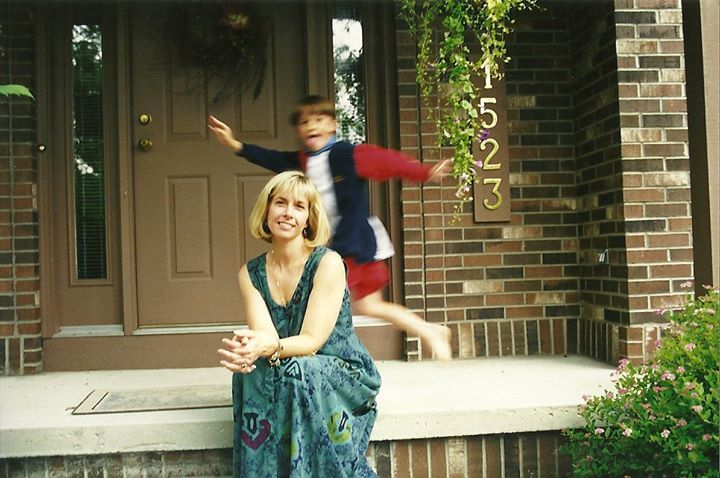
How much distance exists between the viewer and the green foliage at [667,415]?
6.77 ft

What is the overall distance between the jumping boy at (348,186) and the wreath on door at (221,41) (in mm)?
1048

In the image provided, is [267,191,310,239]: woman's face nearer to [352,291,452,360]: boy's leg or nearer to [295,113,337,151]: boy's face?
[295,113,337,151]: boy's face

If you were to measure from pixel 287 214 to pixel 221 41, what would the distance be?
6.01 feet

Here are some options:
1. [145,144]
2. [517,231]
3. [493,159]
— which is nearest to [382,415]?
[517,231]

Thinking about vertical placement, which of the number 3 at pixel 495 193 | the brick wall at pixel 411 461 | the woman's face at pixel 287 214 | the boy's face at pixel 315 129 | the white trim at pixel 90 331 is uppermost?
the boy's face at pixel 315 129

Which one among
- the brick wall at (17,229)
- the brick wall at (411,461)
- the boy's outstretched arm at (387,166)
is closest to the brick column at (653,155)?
the brick wall at (411,461)

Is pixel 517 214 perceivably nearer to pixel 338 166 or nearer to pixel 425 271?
pixel 425 271

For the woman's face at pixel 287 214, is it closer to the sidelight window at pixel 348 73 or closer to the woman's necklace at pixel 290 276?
the woman's necklace at pixel 290 276

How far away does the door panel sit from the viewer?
351cm

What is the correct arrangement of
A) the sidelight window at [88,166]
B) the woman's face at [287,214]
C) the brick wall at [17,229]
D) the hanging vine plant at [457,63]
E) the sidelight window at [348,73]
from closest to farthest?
the woman's face at [287,214]
the hanging vine plant at [457,63]
the brick wall at [17,229]
the sidelight window at [88,166]
the sidelight window at [348,73]

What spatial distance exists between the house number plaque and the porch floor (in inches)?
35.8

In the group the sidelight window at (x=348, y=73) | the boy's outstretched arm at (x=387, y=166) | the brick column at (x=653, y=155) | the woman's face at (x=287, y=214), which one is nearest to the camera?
the woman's face at (x=287, y=214)

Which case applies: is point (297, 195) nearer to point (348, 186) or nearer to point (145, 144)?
point (348, 186)

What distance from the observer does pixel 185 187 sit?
353cm
